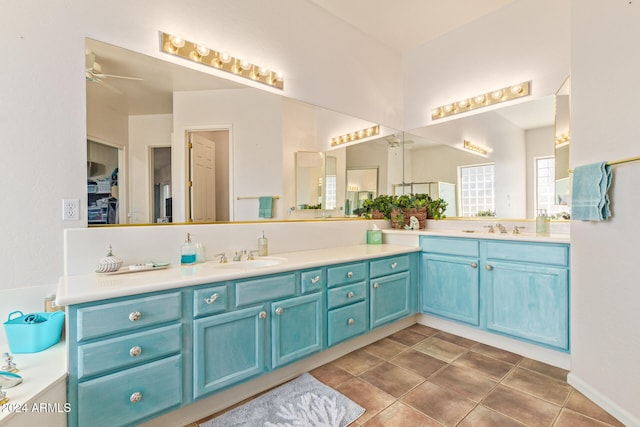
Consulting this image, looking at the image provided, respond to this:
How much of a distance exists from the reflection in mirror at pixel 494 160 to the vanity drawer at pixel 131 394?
2885mm

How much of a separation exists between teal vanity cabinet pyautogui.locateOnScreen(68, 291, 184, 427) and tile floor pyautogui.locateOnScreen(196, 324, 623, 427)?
1022 mm

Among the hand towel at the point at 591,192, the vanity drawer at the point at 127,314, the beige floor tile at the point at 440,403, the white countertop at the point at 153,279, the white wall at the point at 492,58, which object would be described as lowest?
the beige floor tile at the point at 440,403

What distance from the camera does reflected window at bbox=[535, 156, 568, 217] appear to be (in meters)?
2.46

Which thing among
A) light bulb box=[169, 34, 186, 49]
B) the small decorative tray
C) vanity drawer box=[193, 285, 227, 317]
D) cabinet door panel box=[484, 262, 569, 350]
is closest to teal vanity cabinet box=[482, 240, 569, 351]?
cabinet door panel box=[484, 262, 569, 350]

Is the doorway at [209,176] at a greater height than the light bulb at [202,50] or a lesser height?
lesser

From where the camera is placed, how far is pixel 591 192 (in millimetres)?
1695

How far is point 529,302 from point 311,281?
163 centimetres

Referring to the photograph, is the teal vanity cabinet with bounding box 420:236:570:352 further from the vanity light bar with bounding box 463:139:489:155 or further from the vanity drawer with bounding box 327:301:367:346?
the vanity light bar with bounding box 463:139:489:155

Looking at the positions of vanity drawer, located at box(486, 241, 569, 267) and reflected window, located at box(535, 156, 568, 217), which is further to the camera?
reflected window, located at box(535, 156, 568, 217)

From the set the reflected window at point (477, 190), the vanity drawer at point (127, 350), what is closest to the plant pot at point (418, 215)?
the reflected window at point (477, 190)

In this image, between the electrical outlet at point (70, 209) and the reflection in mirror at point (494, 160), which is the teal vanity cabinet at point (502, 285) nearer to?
the reflection in mirror at point (494, 160)

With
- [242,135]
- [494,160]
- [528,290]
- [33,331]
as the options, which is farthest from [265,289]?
[494,160]

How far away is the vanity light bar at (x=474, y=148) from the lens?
2.93 meters

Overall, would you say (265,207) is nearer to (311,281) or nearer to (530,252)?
(311,281)
